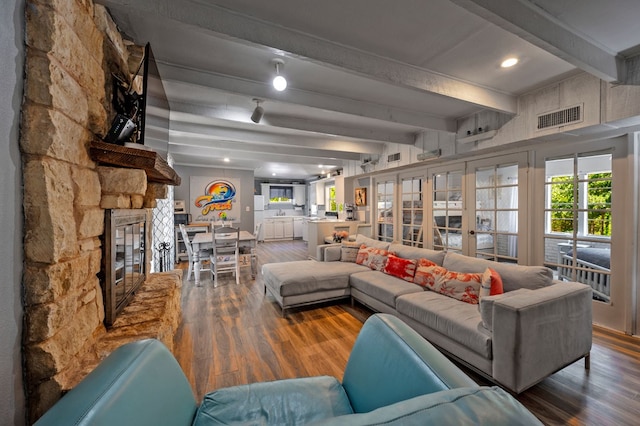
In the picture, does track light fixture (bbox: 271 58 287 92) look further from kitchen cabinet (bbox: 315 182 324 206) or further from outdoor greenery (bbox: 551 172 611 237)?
kitchen cabinet (bbox: 315 182 324 206)

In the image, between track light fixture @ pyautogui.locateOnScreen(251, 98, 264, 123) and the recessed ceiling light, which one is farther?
track light fixture @ pyautogui.locateOnScreen(251, 98, 264, 123)

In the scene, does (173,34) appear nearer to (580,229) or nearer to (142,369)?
(142,369)

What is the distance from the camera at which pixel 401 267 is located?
308cm

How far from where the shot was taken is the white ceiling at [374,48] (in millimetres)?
1545

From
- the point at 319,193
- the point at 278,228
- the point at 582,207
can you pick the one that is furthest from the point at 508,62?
the point at 278,228

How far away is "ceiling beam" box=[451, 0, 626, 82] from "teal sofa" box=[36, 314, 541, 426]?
170cm

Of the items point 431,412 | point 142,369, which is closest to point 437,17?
point 431,412

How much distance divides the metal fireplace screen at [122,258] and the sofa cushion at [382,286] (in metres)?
2.24

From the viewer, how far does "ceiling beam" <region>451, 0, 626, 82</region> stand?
140 cm

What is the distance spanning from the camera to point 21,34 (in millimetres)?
967

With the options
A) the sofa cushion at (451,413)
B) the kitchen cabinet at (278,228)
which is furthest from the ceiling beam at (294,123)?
the kitchen cabinet at (278,228)

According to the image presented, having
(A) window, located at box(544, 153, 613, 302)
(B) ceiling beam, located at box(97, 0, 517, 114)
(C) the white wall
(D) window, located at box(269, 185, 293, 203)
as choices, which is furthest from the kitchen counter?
(C) the white wall

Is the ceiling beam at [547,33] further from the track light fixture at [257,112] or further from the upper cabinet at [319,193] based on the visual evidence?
the upper cabinet at [319,193]

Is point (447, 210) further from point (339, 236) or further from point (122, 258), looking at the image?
point (122, 258)
